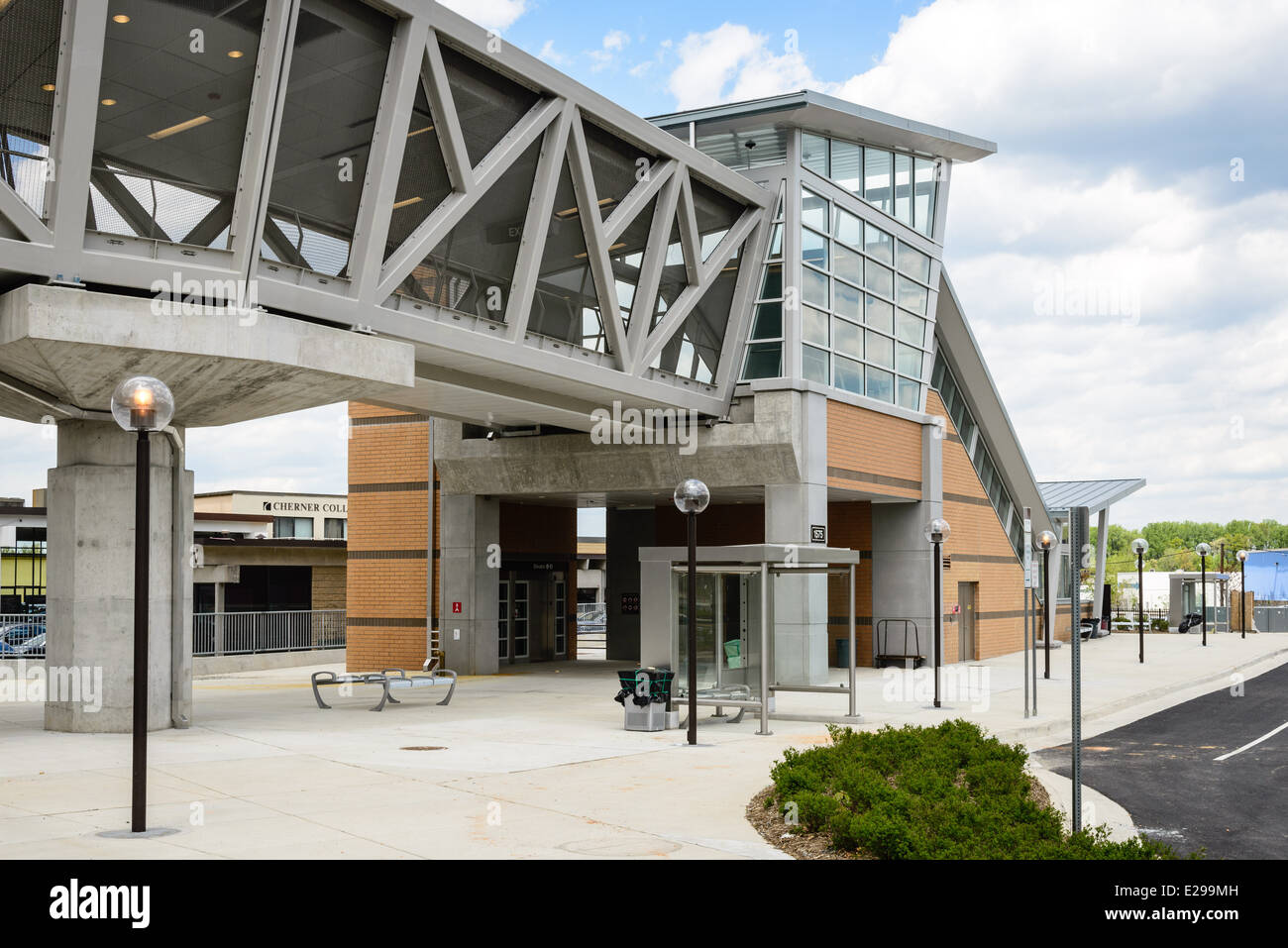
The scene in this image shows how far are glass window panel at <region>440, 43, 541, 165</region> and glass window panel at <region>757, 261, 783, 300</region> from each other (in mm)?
8680

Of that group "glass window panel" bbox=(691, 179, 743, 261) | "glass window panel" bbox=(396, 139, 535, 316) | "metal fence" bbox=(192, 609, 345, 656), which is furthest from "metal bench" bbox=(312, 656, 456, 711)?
"metal fence" bbox=(192, 609, 345, 656)

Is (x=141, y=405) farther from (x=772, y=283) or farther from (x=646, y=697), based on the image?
(x=772, y=283)

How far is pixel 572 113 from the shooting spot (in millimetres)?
19609

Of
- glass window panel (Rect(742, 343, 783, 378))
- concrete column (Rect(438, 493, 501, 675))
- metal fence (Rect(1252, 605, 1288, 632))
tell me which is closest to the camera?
glass window panel (Rect(742, 343, 783, 378))

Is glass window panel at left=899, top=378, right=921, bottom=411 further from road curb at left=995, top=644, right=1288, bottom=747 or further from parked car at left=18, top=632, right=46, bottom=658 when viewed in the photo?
parked car at left=18, top=632, right=46, bottom=658

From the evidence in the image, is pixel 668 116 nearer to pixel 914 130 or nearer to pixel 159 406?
pixel 914 130

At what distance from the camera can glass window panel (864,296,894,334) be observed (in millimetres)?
29547

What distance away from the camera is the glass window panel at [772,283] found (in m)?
26.5

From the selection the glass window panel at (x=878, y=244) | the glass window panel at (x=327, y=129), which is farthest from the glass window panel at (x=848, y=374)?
the glass window panel at (x=327, y=129)

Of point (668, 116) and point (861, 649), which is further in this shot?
point (861, 649)

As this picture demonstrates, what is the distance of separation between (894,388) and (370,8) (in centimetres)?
1788

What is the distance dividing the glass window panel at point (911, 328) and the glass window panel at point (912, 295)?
23 centimetres
